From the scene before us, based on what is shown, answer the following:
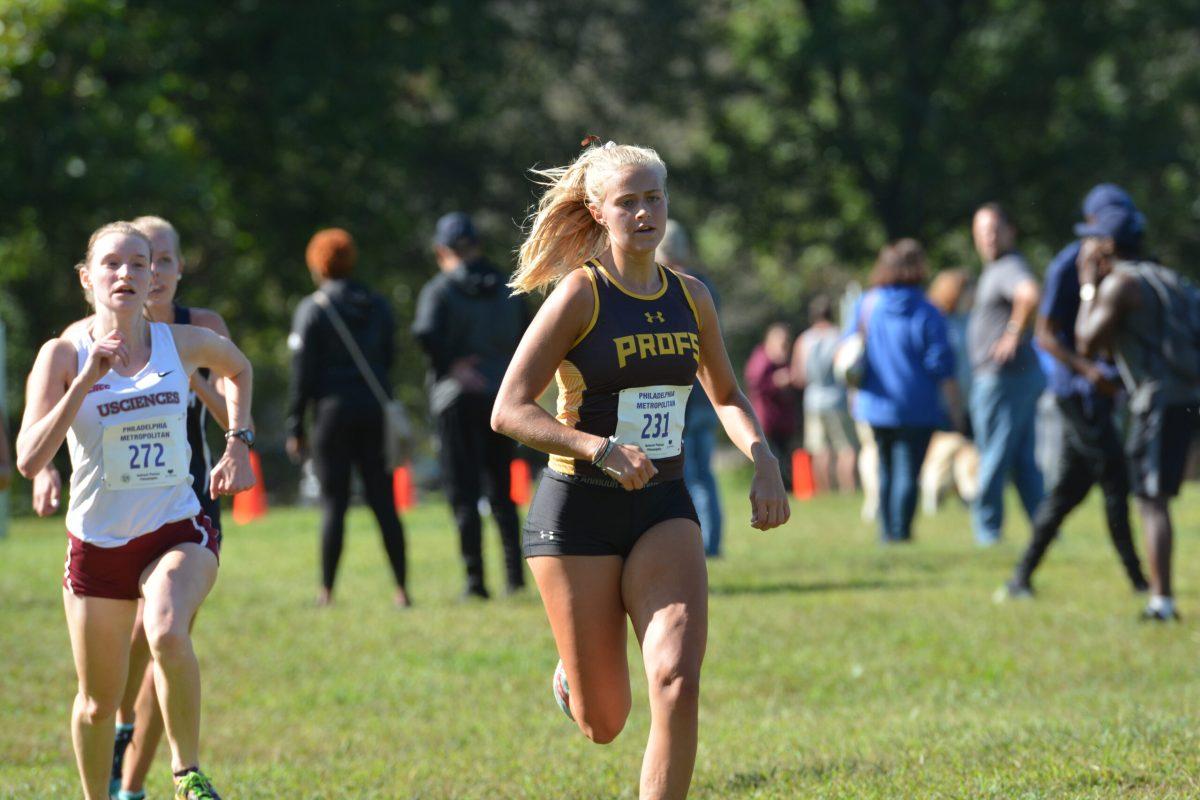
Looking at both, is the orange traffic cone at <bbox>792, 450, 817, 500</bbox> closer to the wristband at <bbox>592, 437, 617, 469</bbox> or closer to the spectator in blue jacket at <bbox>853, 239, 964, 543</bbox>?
the spectator in blue jacket at <bbox>853, 239, 964, 543</bbox>

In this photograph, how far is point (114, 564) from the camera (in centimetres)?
521

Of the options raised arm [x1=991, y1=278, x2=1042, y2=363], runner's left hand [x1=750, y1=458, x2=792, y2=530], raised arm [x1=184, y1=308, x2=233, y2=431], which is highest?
raised arm [x1=991, y1=278, x2=1042, y2=363]

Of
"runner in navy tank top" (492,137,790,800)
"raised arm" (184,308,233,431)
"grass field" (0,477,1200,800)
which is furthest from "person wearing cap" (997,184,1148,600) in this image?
"raised arm" (184,308,233,431)

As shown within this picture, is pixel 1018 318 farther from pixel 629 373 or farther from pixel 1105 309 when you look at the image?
pixel 629 373

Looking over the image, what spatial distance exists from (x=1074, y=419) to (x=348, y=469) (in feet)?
14.8

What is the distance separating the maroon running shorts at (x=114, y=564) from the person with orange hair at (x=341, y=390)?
207 inches

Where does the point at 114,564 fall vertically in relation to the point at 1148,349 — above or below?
below

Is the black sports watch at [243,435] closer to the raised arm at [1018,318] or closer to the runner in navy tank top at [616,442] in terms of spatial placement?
the runner in navy tank top at [616,442]

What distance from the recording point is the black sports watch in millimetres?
5555

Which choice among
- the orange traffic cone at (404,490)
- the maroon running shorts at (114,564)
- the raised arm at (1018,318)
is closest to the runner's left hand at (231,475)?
the maroon running shorts at (114,564)

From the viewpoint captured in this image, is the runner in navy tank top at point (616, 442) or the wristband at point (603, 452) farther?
the runner in navy tank top at point (616, 442)

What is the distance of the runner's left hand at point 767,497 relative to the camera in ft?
15.9

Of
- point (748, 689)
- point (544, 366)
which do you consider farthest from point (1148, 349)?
point (544, 366)

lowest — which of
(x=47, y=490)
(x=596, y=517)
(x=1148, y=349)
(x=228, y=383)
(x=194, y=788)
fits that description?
(x=194, y=788)
